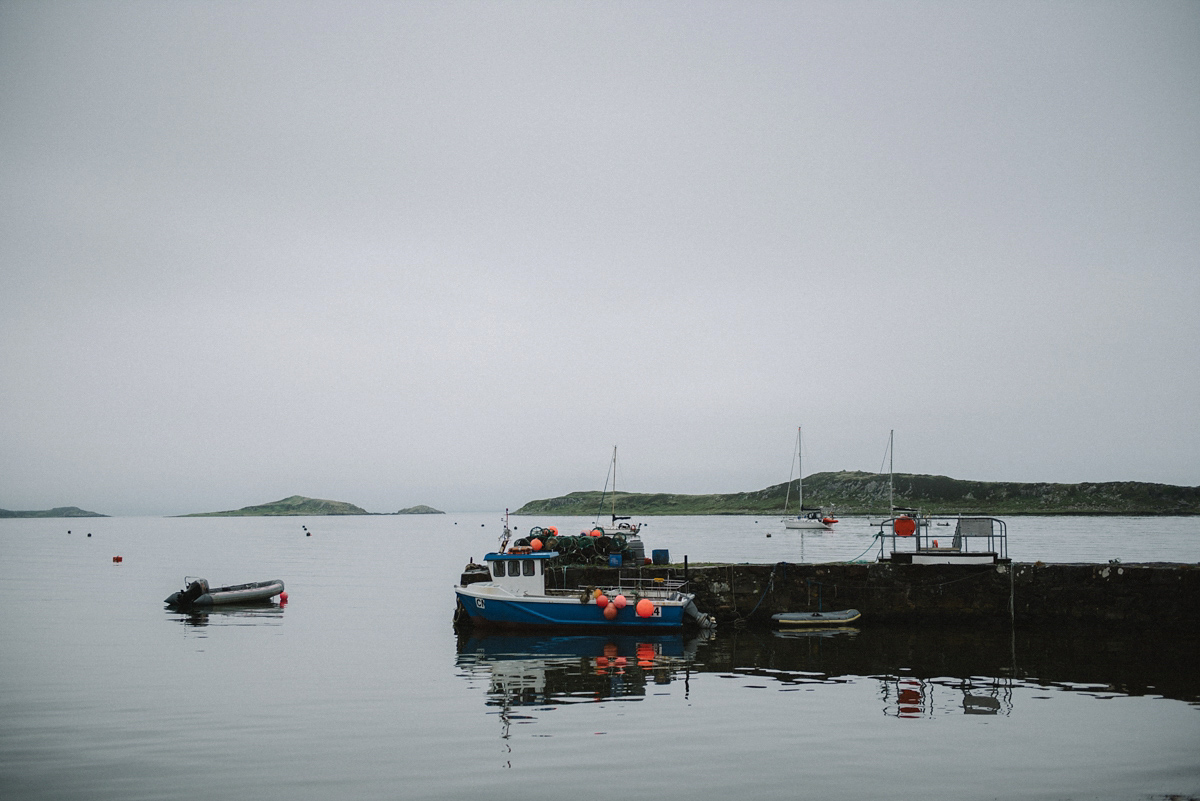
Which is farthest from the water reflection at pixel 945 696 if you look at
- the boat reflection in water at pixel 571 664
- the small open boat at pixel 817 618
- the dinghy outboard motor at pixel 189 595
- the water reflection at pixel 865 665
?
the dinghy outboard motor at pixel 189 595

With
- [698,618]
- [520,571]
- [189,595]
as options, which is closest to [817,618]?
[698,618]

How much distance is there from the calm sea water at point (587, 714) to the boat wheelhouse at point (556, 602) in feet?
3.03

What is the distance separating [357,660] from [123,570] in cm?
4868

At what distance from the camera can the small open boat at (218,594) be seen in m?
37.8

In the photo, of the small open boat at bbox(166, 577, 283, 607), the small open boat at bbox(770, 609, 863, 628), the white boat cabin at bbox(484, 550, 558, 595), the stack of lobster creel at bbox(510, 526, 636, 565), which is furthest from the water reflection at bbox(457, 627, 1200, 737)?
the small open boat at bbox(166, 577, 283, 607)

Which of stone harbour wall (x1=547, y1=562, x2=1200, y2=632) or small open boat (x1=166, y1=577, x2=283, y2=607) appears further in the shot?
small open boat (x1=166, y1=577, x2=283, y2=607)

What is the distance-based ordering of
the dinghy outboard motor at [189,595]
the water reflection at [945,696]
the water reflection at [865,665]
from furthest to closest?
the dinghy outboard motor at [189,595]
the water reflection at [865,665]
the water reflection at [945,696]

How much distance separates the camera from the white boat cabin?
94.4 ft

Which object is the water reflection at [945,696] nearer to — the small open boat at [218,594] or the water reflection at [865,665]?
the water reflection at [865,665]

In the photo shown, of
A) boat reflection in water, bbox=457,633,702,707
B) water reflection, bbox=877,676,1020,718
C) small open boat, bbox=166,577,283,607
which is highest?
water reflection, bbox=877,676,1020,718

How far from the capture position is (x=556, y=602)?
2791 centimetres

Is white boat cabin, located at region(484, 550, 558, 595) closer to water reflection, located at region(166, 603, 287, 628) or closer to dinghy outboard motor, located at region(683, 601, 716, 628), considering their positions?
dinghy outboard motor, located at region(683, 601, 716, 628)

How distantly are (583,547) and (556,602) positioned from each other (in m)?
3.81

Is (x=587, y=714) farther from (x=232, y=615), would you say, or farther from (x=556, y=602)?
(x=232, y=615)
